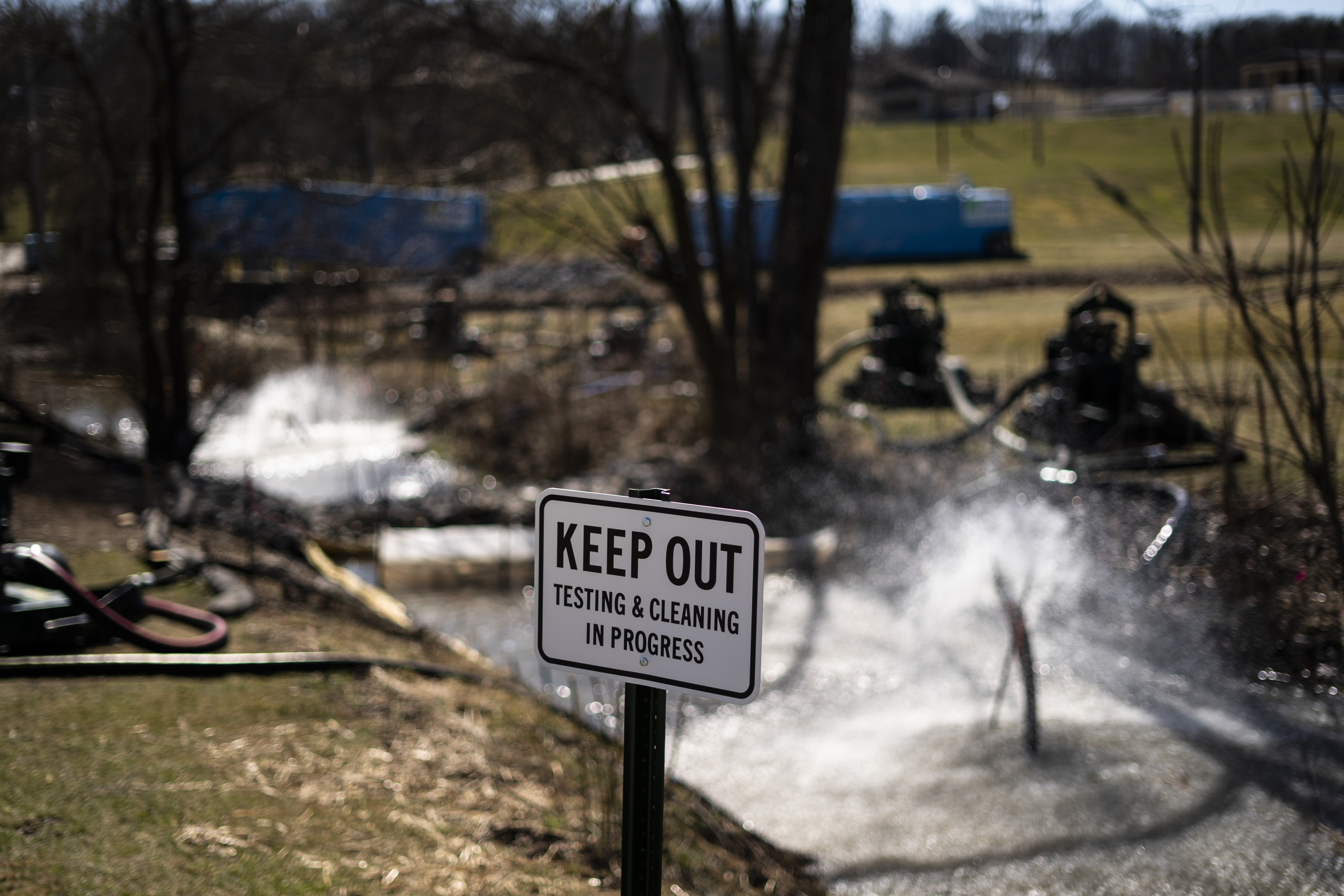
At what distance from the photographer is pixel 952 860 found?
181 inches

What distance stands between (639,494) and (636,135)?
35.4ft

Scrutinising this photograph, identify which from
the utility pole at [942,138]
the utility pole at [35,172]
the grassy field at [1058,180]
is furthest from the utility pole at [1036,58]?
the utility pole at [942,138]

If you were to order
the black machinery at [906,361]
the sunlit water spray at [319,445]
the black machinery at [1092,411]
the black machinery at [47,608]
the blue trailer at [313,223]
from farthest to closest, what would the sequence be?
the black machinery at [906,361]
the sunlit water spray at [319,445]
the blue trailer at [313,223]
the black machinery at [1092,411]
the black machinery at [47,608]

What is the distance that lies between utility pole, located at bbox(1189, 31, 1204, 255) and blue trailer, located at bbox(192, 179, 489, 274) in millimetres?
7384

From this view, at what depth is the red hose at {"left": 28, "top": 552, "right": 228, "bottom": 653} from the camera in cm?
525

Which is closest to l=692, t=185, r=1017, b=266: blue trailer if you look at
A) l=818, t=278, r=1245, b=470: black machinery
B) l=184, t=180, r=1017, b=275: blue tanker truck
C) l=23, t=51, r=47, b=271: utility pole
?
l=184, t=180, r=1017, b=275: blue tanker truck

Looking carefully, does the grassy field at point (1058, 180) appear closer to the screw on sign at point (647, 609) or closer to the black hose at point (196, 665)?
the screw on sign at point (647, 609)

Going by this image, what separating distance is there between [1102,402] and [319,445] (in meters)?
8.96

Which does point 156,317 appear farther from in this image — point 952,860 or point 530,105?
point 952,860

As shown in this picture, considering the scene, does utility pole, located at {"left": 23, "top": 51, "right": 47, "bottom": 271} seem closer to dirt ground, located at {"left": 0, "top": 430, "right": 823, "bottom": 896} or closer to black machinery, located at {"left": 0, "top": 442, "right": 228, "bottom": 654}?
black machinery, located at {"left": 0, "top": 442, "right": 228, "bottom": 654}

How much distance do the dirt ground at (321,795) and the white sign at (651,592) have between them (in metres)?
1.68

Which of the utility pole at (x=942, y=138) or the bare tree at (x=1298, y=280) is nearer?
the bare tree at (x=1298, y=280)

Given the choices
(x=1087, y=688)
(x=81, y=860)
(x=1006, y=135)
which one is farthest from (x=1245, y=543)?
(x=1006, y=135)

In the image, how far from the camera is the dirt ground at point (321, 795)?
143 inches
